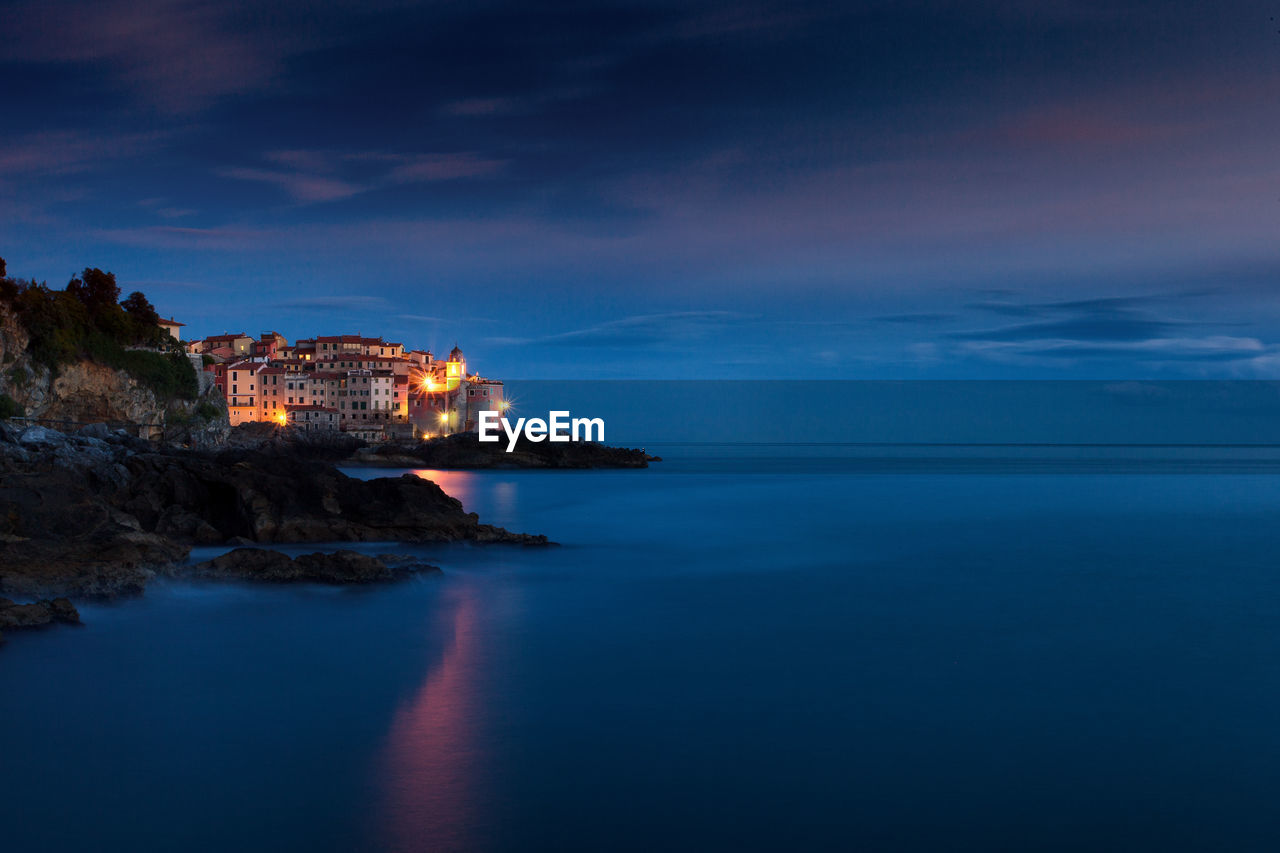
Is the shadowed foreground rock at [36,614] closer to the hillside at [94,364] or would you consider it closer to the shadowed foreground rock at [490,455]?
the hillside at [94,364]

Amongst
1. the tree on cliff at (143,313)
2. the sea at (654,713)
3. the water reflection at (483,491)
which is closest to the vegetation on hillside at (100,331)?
the tree on cliff at (143,313)

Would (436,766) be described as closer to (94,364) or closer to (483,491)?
(483,491)

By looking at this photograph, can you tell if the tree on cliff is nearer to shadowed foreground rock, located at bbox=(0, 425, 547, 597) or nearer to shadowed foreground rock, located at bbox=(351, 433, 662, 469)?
shadowed foreground rock, located at bbox=(351, 433, 662, 469)

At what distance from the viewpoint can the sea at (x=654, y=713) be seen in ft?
18.1

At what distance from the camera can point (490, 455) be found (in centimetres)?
5622

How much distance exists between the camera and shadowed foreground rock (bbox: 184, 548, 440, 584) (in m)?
11.9

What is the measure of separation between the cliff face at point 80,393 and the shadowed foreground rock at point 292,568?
29.1 m

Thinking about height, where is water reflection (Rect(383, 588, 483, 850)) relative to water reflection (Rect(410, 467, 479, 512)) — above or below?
below

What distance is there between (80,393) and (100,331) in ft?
15.3

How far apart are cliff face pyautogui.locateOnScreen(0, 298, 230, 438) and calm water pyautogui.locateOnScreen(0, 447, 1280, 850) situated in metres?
29.2

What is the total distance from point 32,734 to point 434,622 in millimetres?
4696

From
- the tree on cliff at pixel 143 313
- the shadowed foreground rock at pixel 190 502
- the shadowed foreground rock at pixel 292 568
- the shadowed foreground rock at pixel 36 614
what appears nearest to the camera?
the shadowed foreground rock at pixel 36 614

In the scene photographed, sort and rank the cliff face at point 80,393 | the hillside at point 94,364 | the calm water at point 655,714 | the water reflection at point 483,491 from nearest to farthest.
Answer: the calm water at point 655,714, the water reflection at point 483,491, the cliff face at point 80,393, the hillside at point 94,364

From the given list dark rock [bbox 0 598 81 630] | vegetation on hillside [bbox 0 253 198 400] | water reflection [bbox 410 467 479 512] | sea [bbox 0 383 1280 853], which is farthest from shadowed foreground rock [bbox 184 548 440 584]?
vegetation on hillside [bbox 0 253 198 400]
